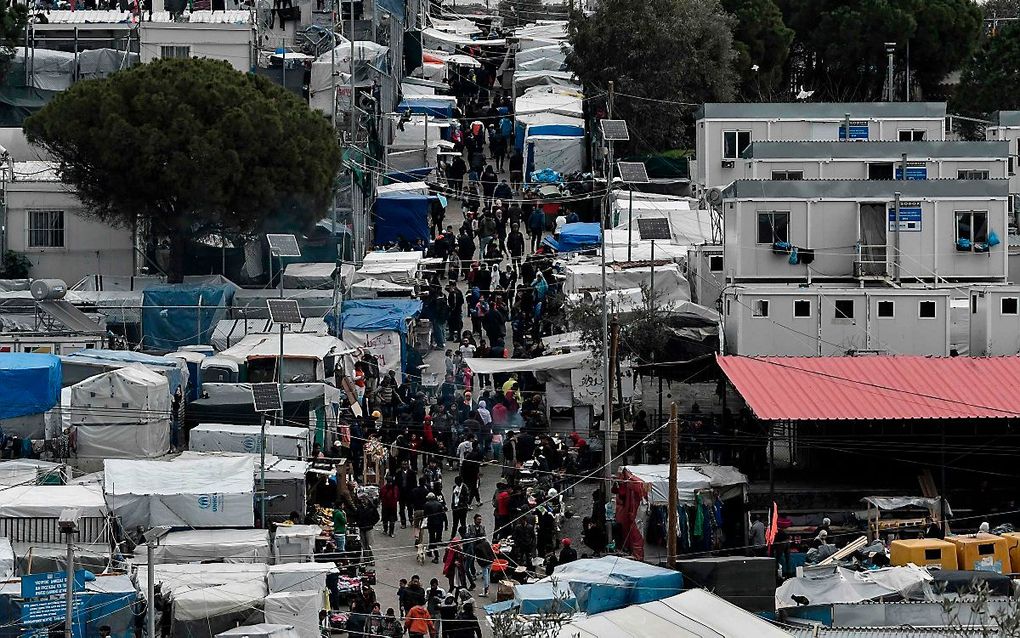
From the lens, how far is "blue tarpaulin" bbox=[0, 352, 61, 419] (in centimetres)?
3612

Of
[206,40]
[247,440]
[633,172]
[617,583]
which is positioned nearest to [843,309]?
[633,172]

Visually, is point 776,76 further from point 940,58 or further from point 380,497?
point 380,497

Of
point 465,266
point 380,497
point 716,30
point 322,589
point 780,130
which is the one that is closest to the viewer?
point 322,589

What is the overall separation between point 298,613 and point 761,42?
51951mm

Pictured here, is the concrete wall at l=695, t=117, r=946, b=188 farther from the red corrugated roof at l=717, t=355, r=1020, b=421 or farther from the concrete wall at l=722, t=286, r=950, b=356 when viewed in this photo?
the red corrugated roof at l=717, t=355, r=1020, b=421

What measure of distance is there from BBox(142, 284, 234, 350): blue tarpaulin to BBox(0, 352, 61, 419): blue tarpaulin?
28.0ft

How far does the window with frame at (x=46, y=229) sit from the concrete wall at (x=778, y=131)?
1611cm

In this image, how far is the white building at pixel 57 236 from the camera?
175 feet

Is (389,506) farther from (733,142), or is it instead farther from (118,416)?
(733,142)

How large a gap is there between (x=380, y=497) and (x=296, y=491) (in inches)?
107

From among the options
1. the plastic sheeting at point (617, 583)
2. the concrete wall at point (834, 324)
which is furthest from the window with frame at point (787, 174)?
the plastic sheeting at point (617, 583)

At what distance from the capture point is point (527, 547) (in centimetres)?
3412

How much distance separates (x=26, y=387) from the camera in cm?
3625

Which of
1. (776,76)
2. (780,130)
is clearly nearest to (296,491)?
(780,130)
